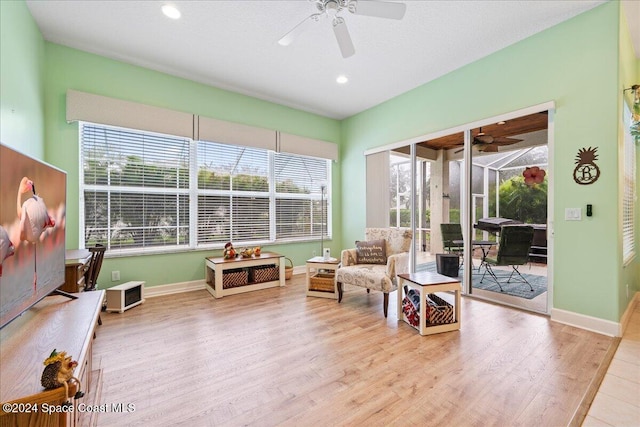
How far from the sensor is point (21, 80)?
93.9 inches

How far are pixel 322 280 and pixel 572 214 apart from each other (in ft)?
9.01

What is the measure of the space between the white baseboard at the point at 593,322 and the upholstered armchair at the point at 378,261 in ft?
5.00

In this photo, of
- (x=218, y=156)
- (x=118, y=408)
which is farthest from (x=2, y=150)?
(x=218, y=156)

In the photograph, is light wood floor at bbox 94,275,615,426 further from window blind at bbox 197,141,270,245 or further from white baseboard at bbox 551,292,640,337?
window blind at bbox 197,141,270,245

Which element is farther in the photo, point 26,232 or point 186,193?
point 186,193

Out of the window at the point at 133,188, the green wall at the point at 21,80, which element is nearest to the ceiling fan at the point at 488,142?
the window at the point at 133,188

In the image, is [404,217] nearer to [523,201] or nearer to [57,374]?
[523,201]

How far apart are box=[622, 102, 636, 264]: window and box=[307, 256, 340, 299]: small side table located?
116 inches

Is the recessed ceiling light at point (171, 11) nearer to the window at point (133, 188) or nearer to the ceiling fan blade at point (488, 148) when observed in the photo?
the window at point (133, 188)

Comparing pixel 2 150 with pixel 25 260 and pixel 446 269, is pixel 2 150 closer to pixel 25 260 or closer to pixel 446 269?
pixel 25 260

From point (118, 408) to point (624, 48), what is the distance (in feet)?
16.6

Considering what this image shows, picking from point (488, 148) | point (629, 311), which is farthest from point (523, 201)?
point (629, 311)

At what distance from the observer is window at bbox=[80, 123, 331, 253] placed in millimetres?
3365

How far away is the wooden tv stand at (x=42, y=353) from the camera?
0.91m
